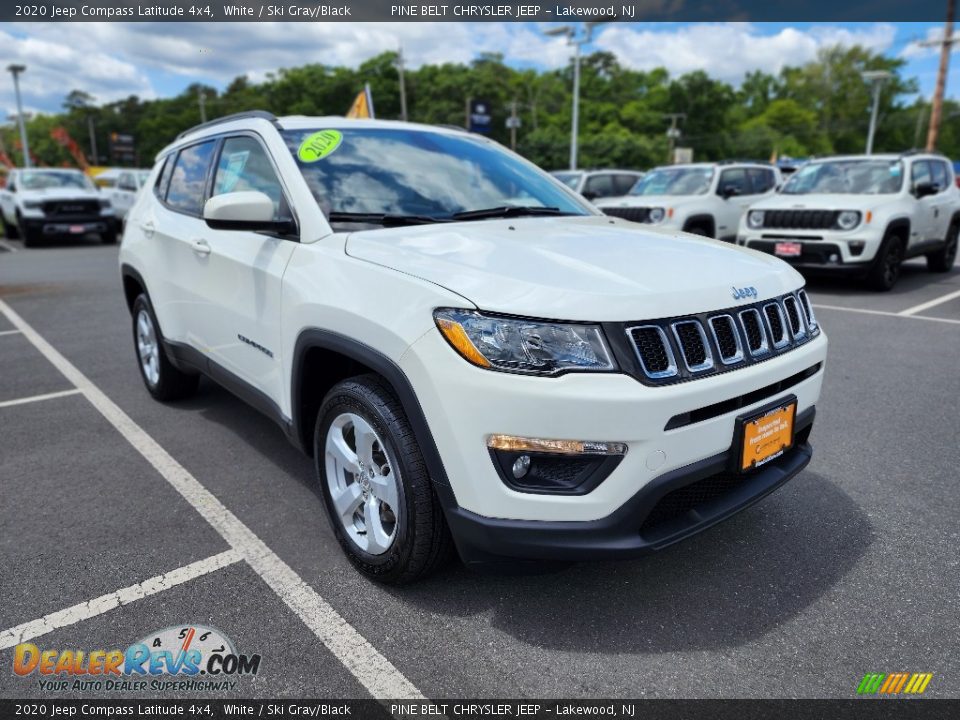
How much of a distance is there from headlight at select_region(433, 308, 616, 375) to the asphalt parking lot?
965 millimetres

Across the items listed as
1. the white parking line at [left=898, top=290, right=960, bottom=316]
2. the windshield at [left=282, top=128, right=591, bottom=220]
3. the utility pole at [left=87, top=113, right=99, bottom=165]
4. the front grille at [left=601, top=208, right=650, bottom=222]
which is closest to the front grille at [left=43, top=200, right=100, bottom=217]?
the front grille at [left=601, top=208, right=650, bottom=222]

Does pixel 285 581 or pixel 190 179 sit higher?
pixel 190 179

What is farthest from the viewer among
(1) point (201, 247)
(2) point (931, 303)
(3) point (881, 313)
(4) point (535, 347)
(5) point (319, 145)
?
(2) point (931, 303)

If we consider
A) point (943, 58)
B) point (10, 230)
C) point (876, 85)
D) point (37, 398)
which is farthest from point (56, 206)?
Answer: point (876, 85)

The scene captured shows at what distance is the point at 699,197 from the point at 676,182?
2.76ft

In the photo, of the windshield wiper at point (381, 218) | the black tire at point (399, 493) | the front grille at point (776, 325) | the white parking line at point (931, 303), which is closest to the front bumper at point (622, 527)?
the black tire at point (399, 493)

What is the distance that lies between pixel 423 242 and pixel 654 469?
3.94 feet

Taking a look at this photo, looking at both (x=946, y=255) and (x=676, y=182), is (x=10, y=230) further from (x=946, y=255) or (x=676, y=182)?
(x=946, y=255)

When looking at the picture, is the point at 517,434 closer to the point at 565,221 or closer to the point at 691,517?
Result: the point at 691,517

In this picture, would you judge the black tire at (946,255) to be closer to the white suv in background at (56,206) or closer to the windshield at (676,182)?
the windshield at (676,182)

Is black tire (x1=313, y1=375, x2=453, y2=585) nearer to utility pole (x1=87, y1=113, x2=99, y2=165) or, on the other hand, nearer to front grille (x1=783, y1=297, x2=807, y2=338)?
front grille (x1=783, y1=297, x2=807, y2=338)

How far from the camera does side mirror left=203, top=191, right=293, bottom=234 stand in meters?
2.76

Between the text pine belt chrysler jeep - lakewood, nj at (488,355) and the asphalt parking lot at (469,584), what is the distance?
1.02 feet

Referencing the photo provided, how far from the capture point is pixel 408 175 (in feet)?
10.5
